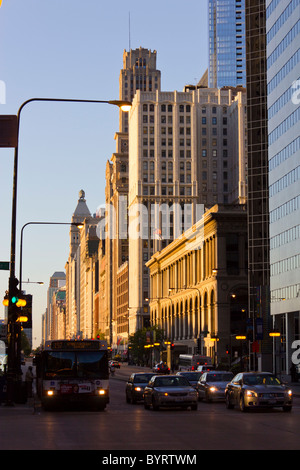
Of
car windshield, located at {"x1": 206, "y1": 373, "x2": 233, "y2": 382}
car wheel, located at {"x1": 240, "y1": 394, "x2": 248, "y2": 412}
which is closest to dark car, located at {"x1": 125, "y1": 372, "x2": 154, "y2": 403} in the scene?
car windshield, located at {"x1": 206, "y1": 373, "x2": 233, "y2": 382}

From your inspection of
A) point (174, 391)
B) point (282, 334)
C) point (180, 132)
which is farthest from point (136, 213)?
point (174, 391)

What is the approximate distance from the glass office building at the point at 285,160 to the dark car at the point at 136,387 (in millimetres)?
36578

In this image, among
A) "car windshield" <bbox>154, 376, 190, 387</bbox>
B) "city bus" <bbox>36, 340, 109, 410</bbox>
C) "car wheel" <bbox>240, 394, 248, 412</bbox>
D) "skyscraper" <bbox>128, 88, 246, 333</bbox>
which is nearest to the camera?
"car wheel" <bbox>240, 394, 248, 412</bbox>

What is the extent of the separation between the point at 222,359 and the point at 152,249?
218 feet

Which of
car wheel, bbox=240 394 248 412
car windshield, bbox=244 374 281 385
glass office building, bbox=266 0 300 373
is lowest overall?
car wheel, bbox=240 394 248 412

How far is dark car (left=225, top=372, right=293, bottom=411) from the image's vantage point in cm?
2931

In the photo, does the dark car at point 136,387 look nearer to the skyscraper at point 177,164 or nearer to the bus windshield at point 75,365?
the bus windshield at point 75,365

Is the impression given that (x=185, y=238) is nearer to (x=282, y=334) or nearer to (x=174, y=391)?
(x=282, y=334)

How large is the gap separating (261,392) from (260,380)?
808mm

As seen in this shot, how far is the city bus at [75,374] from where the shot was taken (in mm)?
32062

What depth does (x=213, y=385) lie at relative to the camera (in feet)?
129

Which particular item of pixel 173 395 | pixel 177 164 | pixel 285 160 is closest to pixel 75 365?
pixel 173 395

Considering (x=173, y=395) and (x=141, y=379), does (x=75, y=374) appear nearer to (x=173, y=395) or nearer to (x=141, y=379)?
(x=173, y=395)

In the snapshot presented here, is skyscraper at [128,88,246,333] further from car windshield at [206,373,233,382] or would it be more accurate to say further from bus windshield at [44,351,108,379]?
bus windshield at [44,351,108,379]
